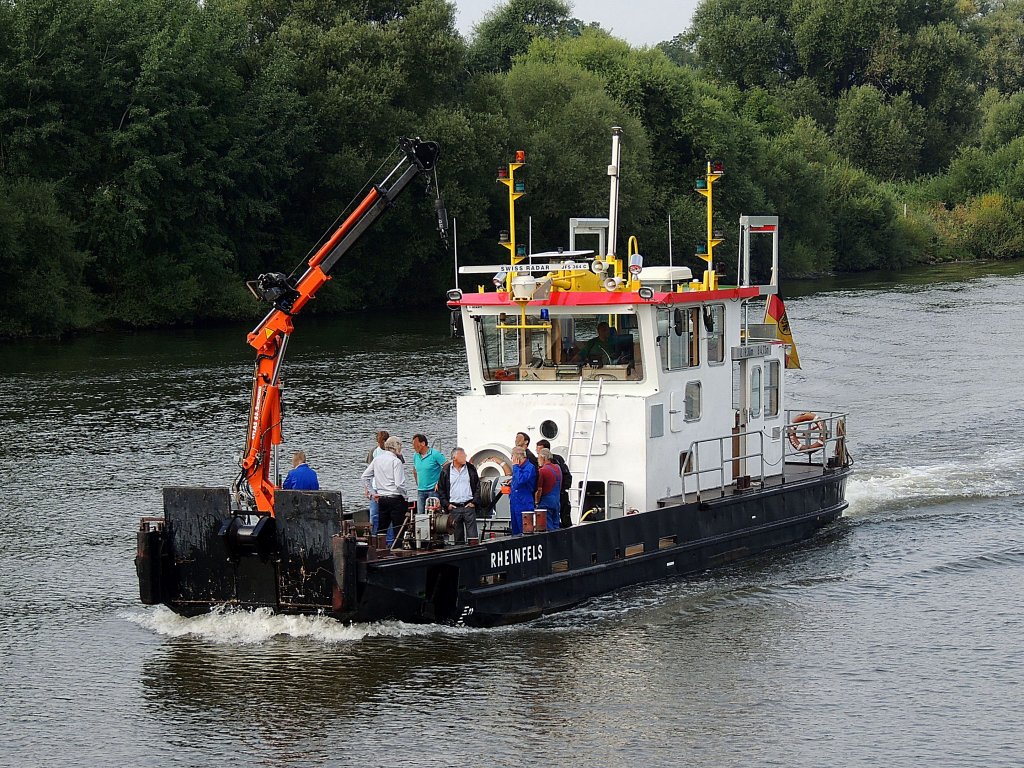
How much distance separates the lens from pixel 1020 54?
359ft

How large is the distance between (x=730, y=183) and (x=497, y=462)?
4943 centimetres

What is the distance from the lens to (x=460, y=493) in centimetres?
1625

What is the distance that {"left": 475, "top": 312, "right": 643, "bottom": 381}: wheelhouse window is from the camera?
1789 cm

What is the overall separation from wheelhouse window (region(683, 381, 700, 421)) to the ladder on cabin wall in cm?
125

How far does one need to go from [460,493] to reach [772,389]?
6.01 m

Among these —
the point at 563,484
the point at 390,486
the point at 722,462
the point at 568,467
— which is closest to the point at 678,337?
the point at 722,462

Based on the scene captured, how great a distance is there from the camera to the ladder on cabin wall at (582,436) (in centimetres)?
1767

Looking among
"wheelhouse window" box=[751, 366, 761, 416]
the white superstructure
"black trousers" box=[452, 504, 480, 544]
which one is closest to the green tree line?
the white superstructure

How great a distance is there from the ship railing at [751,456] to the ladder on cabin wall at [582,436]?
1279mm

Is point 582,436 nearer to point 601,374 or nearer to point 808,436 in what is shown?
point 601,374

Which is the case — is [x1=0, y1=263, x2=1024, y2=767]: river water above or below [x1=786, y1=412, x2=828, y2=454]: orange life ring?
below

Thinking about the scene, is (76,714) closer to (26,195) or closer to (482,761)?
(482,761)

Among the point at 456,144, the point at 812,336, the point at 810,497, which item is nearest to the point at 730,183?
the point at 456,144

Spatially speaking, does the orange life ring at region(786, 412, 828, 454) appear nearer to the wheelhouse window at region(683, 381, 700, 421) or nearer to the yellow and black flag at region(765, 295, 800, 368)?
the yellow and black flag at region(765, 295, 800, 368)
